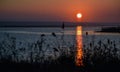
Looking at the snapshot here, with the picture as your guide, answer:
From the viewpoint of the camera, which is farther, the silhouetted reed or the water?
the water

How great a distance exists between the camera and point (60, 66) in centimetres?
959

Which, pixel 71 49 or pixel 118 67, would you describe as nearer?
pixel 118 67

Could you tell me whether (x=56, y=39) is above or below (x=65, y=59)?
above

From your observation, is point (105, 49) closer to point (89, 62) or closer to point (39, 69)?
point (89, 62)

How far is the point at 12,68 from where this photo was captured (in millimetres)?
9562

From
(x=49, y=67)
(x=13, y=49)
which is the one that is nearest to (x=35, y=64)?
(x=49, y=67)

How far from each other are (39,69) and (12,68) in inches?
31.9

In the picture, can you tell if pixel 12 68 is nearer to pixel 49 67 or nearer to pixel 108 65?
pixel 49 67

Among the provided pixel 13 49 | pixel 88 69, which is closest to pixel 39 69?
pixel 88 69

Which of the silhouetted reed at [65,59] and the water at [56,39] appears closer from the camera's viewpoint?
the silhouetted reed at [65,59]

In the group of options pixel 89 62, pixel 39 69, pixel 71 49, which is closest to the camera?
pixel 39 69

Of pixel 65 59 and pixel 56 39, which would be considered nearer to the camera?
pixel 65 59

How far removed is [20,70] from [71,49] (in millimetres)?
2104

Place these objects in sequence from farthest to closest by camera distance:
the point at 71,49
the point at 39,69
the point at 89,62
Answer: the point at 71,49 < the point at 89,62 < the point at 39,69
